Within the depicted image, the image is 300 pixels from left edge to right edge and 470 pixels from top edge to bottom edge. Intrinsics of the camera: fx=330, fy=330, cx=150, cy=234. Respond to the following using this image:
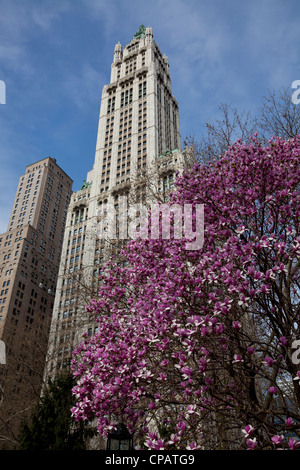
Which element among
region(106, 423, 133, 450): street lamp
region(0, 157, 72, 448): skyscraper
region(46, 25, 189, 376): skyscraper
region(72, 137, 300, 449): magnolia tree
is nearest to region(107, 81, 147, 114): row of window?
region(46, 25, 189, 376): skyscraper

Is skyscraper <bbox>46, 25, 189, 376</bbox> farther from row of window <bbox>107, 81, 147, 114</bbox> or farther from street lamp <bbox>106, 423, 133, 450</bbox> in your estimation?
street lamp <bbox>106, 423, 133, 450</bbox>

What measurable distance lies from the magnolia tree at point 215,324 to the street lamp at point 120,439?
261 millimetres

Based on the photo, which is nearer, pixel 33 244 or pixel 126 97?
pixel 126 97

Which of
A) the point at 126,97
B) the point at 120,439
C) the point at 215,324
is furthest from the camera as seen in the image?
the point at 126,97

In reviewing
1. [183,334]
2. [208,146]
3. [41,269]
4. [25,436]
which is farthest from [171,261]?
[41,269]

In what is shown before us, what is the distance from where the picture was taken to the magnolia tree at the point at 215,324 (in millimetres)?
5926

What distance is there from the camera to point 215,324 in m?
5.78

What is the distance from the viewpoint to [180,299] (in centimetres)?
719

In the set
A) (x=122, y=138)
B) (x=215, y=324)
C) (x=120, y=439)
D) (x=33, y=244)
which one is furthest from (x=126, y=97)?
(x=120, y=439)

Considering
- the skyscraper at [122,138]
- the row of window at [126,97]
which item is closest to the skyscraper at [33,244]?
the skyscraper at [122,138]

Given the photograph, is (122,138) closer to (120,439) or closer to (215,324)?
(120,439)

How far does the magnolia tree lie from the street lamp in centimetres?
26

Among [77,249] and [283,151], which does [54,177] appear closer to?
[77,249]

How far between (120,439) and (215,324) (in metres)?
3.24
